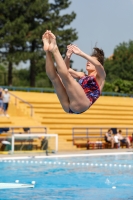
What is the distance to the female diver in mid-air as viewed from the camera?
22.5ft

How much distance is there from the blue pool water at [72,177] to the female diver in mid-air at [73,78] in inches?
137

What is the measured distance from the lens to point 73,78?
A: 7070 millimetres

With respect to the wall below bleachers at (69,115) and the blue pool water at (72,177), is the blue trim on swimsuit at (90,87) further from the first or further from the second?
the wall below bleachers at (69,115)

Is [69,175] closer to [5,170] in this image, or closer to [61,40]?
[5,170]

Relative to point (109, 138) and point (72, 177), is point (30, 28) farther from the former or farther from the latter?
point (72, 177)

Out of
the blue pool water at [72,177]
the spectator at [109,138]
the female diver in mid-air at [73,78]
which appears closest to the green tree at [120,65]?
the spectator at [109,138]

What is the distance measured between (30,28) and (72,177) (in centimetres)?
2369

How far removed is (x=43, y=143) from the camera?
18.8m

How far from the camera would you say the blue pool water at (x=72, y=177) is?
10.6 metres

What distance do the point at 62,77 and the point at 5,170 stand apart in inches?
323

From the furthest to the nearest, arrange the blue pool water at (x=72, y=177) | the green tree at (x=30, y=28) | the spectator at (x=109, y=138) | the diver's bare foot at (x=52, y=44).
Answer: the green tree at (x=30, y=28), the spectator at (x=109, y=138), the blue pool water at (x=72, y=177), the diver's bare foot at (x=52, y=44)

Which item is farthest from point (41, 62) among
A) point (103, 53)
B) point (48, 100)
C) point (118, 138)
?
point (103, 53)

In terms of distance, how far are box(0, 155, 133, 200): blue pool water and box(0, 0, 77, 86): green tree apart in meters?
17.3

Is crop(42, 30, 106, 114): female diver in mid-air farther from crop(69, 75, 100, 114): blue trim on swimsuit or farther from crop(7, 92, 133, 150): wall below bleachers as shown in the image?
crop(7, 92, 133, 150): wall below bleachers
